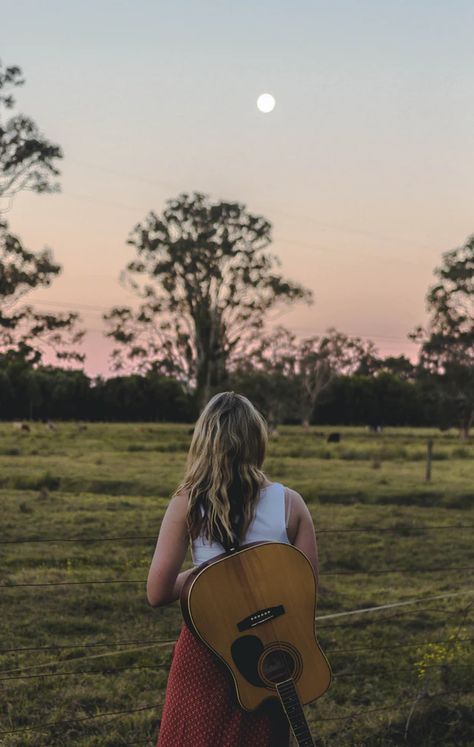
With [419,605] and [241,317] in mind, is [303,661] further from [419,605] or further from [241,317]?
[241,317]

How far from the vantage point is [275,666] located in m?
2.19

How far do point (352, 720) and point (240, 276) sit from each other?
3730 cm

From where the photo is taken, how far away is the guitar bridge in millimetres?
2162

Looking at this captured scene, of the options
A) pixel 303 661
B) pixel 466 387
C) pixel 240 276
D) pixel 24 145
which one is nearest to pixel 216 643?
pixel 303 661

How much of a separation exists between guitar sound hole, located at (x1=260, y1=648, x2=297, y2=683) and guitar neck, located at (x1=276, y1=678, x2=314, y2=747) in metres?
0.02

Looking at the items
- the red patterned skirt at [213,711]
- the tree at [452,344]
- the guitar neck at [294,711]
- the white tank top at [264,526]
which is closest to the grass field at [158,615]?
the red patterned skirt at [213,711]

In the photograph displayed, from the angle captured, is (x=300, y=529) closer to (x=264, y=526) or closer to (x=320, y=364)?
(x=264, y=526)

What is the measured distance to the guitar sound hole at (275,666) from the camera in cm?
219

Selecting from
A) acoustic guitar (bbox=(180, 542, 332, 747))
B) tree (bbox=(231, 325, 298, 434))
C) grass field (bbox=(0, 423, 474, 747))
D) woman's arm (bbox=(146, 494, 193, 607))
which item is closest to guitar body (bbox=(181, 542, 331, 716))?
acoustic guitar (bbox=(180, 542, 332, 747))

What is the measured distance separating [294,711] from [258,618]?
0.85 ft

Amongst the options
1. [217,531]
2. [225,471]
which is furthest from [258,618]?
[225,471]

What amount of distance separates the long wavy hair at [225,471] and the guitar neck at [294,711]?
39cm

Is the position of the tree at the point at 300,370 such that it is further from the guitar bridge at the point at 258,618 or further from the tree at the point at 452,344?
the guitar bridge at the point at 258,618

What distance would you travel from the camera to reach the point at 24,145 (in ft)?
83.6
